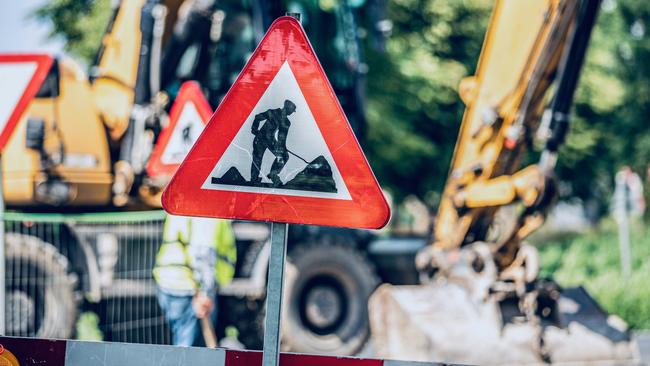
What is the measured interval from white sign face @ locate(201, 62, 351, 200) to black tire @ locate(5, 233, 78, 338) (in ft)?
19.2

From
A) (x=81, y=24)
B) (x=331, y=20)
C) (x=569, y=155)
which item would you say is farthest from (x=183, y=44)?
(x=569, y=155)

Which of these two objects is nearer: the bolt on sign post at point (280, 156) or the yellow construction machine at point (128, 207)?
the bolt on sign post at point (280, 156)

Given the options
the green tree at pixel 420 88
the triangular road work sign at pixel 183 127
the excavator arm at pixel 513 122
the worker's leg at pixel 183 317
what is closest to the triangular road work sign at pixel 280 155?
the triangular road work sign at pixel 183 127

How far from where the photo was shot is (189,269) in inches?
221

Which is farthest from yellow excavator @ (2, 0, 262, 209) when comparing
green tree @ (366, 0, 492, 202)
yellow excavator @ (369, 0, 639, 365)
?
green tree @ (366, 0, 492, 202)

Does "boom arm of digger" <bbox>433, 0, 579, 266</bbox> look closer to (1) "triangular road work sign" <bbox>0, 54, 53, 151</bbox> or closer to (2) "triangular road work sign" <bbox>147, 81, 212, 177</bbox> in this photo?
(2) "triangular road work sign" <bbox>147, 81, 212, 177</bbox>

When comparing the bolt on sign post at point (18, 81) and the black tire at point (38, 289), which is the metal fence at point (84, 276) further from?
the bolt on sign post at point (18, 81)

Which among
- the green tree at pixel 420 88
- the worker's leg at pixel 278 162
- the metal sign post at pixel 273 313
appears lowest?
the metal sign post at pixel 273 313

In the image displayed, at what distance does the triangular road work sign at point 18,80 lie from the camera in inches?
178

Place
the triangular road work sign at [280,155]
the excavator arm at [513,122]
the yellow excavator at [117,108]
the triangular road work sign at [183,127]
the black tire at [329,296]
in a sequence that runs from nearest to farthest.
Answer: the triangular road work sign at [280,155]
the triangular road work sign at [183,127]
the excavator arm at [513,122]
the yellow excavator at [117,108]
the black tire at [329,296]

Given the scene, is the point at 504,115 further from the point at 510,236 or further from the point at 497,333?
the point at 497,333

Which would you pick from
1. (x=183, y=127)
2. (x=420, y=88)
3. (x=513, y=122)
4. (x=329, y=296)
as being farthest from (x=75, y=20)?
(x=183, y=127)

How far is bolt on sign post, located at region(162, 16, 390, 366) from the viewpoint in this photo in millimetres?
3209

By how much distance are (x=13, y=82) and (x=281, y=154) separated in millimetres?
1969
